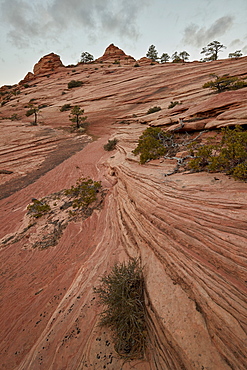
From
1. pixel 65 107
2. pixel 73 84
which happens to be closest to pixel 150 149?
pixel 65 107

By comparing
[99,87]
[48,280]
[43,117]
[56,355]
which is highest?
[99,87]

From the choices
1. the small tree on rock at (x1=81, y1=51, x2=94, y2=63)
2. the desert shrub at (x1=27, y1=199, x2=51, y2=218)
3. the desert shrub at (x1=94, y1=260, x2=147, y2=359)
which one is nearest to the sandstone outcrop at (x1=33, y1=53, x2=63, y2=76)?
the small tree on rock at (x1=81, y1=51, x2=94, y2=63)

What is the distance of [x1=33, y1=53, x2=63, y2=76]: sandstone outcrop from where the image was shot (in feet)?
195

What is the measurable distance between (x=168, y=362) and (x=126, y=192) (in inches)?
232

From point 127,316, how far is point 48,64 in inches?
3096

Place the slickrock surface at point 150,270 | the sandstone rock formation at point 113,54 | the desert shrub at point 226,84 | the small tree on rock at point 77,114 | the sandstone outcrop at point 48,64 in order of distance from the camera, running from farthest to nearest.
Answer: the sandstone rock formation at point 113,54
the sandstone outcrop at point 48,64
the small tree on rock at point 77,114
the desert shrub at point 226,84
the slickrock surface at point 150,270

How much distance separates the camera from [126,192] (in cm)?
783

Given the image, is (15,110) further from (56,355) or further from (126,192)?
(56,355)

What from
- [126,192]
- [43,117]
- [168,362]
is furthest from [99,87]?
[168,362]

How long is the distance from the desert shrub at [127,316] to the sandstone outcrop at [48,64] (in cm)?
7301

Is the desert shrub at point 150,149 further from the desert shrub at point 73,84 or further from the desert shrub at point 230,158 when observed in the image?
the desert shrub at point 73,84

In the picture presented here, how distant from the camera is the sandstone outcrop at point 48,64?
5953cm

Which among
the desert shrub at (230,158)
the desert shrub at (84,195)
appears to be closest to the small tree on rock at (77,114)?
the desert shrub at (84,195)

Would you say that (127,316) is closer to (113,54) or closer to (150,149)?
(150,149)
